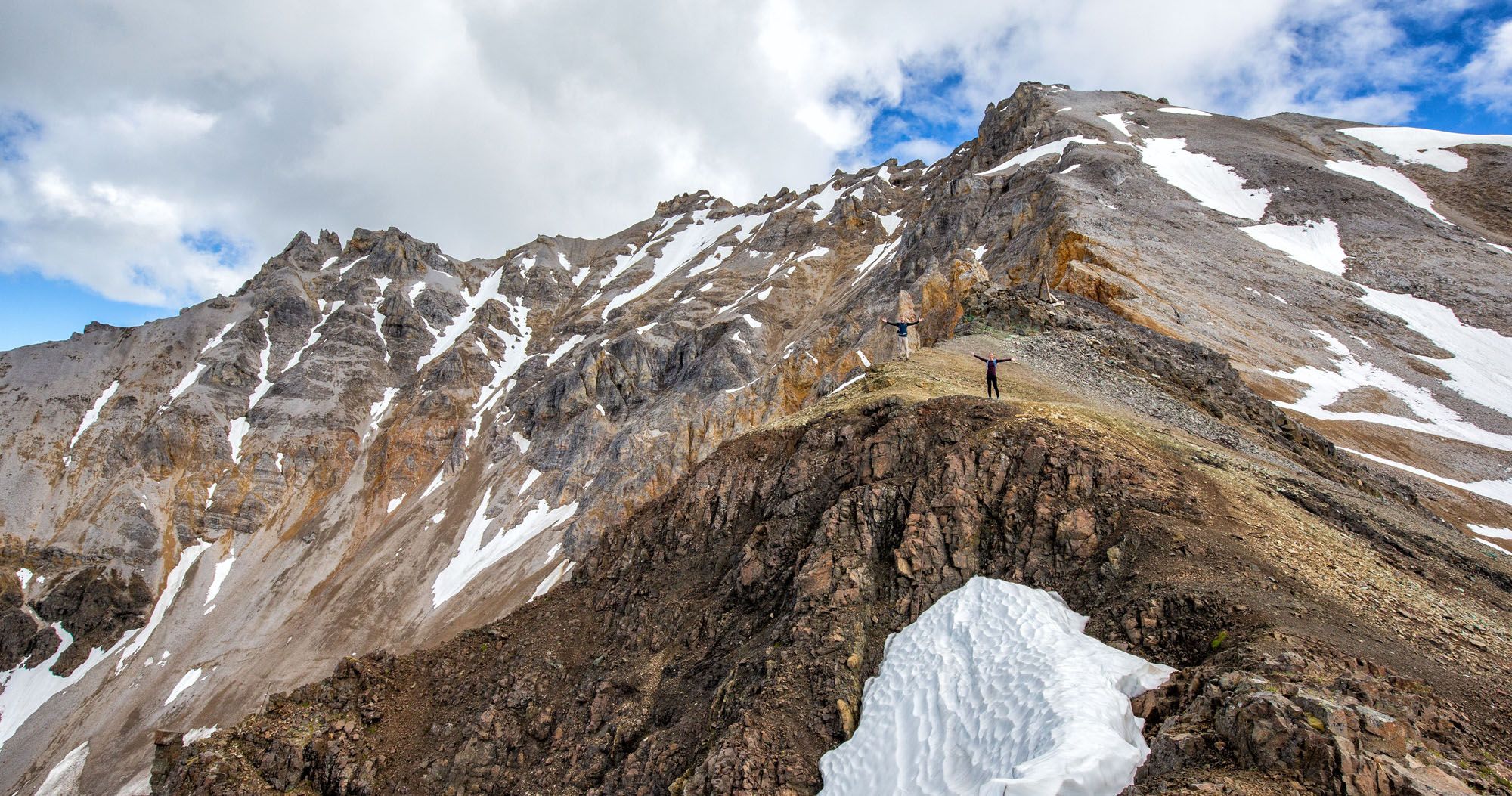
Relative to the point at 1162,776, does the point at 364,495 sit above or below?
above

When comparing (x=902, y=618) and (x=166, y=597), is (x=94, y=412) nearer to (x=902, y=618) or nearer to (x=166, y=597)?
(x=166, y=597)

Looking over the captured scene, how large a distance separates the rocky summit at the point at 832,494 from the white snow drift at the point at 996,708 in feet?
0.40

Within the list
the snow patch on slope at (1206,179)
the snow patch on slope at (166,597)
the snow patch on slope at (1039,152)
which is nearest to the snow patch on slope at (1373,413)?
the snow patch on slope at (1206,179)

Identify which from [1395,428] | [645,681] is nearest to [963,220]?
[1395,428]

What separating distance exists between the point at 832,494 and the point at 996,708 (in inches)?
279

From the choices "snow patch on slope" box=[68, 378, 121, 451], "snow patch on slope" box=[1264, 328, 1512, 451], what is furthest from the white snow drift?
"snow patch on slope" box=[68, 378, 121, 451]

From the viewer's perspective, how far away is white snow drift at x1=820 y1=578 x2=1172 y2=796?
725 cm

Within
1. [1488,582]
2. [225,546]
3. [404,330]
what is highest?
[404,330]

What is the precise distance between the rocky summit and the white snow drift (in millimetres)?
123

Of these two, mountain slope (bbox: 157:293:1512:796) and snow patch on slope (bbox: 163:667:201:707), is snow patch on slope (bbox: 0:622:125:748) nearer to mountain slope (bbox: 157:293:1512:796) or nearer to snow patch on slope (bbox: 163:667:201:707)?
snow patch on slope (bbox: 163:667:201:707)

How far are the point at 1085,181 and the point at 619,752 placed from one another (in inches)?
2353

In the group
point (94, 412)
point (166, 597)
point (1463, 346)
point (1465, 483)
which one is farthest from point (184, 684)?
point (1463, 346)

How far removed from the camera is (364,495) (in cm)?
8262

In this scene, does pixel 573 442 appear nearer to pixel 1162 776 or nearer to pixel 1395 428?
pixel 1395 428
